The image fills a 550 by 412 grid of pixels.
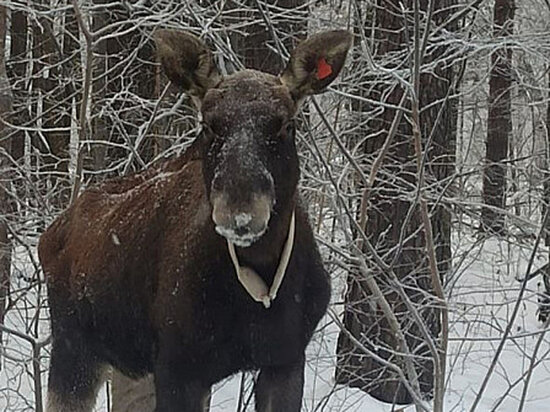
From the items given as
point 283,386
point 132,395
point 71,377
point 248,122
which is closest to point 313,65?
point 248,122

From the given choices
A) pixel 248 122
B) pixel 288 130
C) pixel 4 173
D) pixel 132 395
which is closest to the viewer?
pixel 248 122

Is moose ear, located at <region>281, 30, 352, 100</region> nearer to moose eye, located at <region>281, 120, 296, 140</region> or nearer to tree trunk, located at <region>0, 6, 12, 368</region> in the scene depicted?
moose eye, located at <region>281, 120, 296, 140</region>

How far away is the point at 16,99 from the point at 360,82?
411cm

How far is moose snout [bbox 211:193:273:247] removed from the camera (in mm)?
2502

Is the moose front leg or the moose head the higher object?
the moose head

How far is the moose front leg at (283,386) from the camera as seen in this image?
3145 millimetres

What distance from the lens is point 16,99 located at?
8.84 m

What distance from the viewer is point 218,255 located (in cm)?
301

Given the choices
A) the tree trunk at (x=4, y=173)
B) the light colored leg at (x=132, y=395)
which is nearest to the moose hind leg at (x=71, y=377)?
the light colored leg at (x=132, y=395)

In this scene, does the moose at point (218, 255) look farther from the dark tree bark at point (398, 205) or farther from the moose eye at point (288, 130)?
the dark tree bark at point (398, 205)

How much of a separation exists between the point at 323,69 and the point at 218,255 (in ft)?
2.26

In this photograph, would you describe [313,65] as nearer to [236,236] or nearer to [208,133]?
[208,133]

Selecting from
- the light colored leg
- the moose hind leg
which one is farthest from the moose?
the light colored leg

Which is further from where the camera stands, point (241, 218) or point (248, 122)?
point (248, 122)
